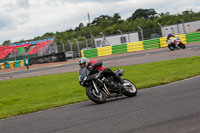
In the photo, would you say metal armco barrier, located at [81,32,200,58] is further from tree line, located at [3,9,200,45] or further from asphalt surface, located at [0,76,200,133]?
asphalt surface, located at [0,76,200,133]

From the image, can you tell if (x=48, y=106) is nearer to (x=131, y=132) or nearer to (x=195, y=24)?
(x=131, y=132)

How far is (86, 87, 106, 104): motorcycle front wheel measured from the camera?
355 inches

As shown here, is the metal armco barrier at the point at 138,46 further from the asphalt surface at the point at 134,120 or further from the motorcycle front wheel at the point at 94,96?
the asphalt surface at the point at 134,120

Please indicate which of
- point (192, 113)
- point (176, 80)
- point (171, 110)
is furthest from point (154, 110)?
point (176, 80)

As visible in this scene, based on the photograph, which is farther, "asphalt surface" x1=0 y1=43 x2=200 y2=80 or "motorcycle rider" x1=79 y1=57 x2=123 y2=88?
"asphalt surface" x1=0 y1=43 x2=200 y2=80

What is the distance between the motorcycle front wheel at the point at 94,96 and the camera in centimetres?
901

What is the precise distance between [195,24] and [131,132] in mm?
35304

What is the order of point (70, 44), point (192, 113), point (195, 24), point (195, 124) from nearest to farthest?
point (195, 124) < point (192, 113) < point (195, 24) < point (70, 44)

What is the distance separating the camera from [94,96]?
905cm

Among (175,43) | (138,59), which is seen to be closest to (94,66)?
(138,59)

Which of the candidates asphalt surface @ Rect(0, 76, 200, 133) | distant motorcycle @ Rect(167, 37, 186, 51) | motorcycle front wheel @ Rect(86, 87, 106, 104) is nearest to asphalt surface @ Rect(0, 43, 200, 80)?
distant motorcycle @ Rect(167, 37, 186, 51)

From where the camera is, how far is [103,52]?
38812mm

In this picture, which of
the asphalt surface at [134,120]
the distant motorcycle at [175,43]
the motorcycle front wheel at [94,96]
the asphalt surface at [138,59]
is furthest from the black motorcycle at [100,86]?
the distant motorcycle at [175,43]

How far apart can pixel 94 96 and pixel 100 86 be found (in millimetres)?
341
